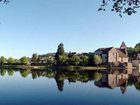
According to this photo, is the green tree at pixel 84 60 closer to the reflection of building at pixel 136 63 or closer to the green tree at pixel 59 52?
the green tree at pixel 59 52

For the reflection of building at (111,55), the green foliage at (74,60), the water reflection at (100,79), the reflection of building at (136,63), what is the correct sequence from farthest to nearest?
the reflection of building at (136,63)
the reflection of building at (111,55)
the green foliage at (74,60)
the water reflection at (100,79)

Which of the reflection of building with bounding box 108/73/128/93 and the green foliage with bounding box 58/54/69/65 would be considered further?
the green foliage with bounding box 58/54/69/65

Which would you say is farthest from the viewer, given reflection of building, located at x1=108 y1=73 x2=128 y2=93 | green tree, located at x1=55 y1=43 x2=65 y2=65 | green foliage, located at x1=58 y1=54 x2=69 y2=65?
green tree, located at x1=55 y1=43 x2=65 y2=65

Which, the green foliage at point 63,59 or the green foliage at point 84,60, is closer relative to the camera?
the green foliage at point 63,59

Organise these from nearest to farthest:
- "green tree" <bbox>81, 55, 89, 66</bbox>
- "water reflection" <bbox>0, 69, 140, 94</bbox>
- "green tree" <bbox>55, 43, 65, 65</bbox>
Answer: "water reflection" <bbox>0, 69, 140, 94</bbox>
"green tree" <bbox>55, 43, 65, 65</bbox>
"green tree" <bbox>81, 55, 89, 66</bbox>

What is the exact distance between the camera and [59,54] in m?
108

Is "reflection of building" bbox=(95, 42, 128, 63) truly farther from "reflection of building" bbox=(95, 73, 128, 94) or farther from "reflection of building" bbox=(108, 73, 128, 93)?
"reflection of building" bbox=(95, 73, 128, 94)

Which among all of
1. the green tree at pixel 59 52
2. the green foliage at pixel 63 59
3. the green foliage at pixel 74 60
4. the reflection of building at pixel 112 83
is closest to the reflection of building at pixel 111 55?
the green foliage at pixel 74 60

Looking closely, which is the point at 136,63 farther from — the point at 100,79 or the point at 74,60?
the point at 100,79

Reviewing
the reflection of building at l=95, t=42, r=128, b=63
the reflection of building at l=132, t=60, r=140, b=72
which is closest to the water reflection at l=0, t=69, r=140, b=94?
the reflection of building at l=95, t=42, r=128, b=63

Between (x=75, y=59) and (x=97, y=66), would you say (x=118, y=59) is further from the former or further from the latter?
(x=75, y=59)

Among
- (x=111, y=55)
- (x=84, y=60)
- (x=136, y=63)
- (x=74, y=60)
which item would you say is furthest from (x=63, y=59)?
(x=136, y=63)

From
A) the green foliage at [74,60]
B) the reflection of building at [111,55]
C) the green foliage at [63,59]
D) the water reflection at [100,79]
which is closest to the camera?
the water reflection at [100,79]

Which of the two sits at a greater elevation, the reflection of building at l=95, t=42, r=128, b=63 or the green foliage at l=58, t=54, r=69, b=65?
the reflection of building at l=95, t=42, r=128, b=63
